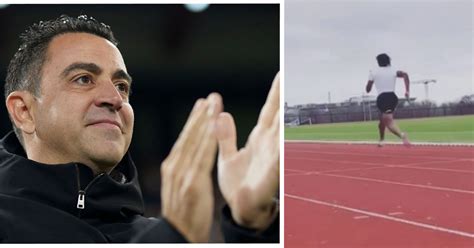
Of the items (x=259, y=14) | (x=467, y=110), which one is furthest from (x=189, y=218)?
(x=467, y=110)

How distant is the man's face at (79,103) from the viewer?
2.50m

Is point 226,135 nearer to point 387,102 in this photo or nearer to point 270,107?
point 270,107

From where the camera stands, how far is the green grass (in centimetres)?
360

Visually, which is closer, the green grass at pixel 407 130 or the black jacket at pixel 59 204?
the black jacket at pixel 59 204

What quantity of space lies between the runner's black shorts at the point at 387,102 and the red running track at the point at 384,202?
0.41 metres

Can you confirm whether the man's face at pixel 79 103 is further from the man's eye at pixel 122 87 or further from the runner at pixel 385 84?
the runner at pixel 385 84

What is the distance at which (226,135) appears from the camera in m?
2.67

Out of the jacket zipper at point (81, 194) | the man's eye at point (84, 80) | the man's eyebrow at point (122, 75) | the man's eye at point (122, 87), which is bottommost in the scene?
the jacket zipper at point (81, 194)

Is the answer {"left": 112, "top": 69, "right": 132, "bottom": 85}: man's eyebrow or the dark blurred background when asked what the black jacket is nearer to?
the dark blurred background

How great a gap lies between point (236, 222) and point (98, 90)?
914 mm

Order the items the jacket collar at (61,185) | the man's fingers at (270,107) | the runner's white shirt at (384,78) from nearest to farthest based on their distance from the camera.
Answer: the jacket collar at (61,185) → the man's fingers at (270,107) → the runner's white shirt at (384,78)

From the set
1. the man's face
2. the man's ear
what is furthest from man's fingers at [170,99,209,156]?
the man's ear

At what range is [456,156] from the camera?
4680 mm

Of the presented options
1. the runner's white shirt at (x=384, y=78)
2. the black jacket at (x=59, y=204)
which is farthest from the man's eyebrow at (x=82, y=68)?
the runner's white shirt at (x=384, y=78)
